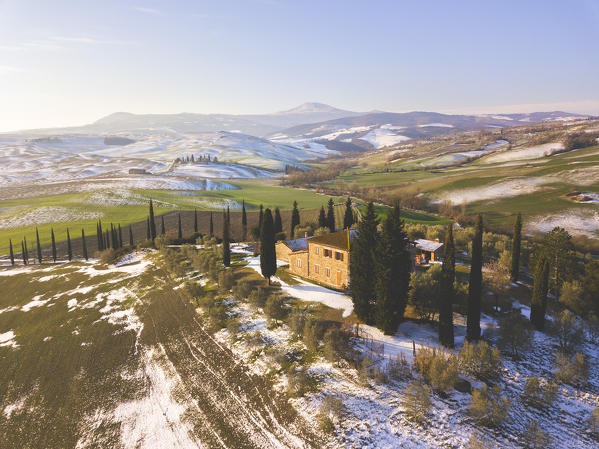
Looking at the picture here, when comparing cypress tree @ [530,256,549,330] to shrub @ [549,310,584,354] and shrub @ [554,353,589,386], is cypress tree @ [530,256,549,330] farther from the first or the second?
shrub @ [554,353,589,386]

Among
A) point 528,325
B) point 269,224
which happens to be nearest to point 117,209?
point 269,224

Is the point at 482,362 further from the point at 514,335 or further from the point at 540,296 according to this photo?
the point at 540,296

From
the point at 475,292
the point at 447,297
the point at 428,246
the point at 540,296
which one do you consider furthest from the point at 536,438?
the point at 428,246

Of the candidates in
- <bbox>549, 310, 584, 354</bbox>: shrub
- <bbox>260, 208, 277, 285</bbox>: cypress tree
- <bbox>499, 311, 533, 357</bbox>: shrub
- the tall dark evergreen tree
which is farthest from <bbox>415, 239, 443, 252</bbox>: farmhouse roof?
<bbox>260, 208, 277, 285</bbox>: cypress tree

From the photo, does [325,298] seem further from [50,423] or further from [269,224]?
[50,423]

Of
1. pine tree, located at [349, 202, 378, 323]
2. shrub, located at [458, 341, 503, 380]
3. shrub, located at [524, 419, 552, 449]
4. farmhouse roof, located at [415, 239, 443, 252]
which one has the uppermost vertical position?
pine tree, located at [349, 202, 378, 323]

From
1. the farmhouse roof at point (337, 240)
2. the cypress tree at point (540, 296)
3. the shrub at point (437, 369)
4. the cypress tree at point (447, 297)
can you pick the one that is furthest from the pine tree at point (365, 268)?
Result: the cypress tree at point (540, 296)
